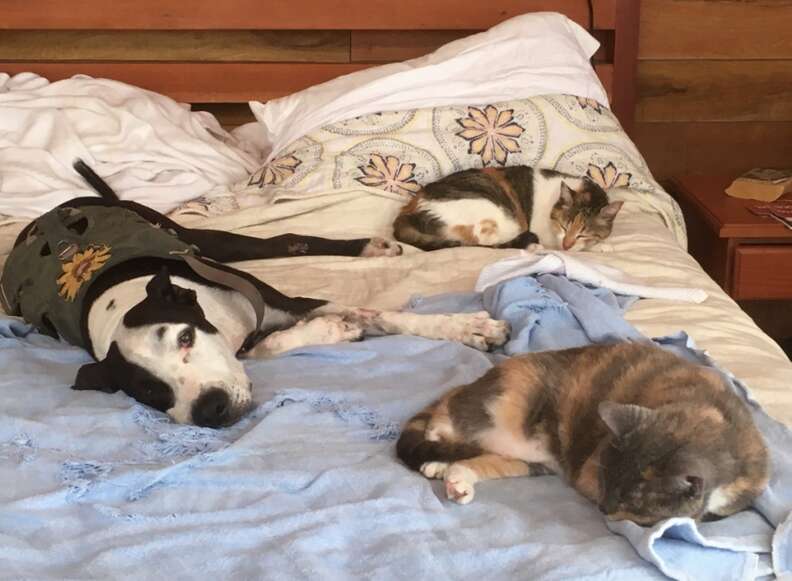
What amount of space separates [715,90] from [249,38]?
152cm

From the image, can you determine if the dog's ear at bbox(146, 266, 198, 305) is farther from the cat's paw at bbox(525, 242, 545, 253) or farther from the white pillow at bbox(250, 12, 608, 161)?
the white pillow at bbox(250, 12, 608, 161)

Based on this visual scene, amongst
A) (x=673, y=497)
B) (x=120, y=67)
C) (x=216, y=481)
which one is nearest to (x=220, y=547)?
(x=216, y=481)

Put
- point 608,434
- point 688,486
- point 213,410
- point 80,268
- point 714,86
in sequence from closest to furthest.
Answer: point 688,486
point 608,434
point 213,410
point 80,268
point 714,86

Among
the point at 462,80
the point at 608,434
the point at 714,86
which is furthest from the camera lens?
the point at 714,86

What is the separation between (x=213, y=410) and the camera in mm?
1533

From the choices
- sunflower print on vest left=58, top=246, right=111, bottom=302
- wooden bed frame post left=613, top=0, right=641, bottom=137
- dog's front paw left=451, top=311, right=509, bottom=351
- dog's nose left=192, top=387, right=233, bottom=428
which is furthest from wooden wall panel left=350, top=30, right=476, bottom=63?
dog's nose left=192, top=387, right=233, bottom=428

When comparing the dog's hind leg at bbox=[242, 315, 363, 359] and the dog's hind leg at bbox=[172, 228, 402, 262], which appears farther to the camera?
the dog's hind leg at bbox=[172, 228, 402, 262]

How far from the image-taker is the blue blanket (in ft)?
3.62

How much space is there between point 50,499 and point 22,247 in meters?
1.03

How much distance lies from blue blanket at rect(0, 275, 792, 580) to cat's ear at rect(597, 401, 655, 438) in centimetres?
12

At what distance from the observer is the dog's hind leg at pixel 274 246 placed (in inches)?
88.5

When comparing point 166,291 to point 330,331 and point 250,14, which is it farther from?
point 250,14

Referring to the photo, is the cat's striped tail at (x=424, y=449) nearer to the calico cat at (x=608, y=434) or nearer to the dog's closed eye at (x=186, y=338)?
the calico cat at (x=608, y=434)

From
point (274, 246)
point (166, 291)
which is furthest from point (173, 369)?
point (274, 246)
